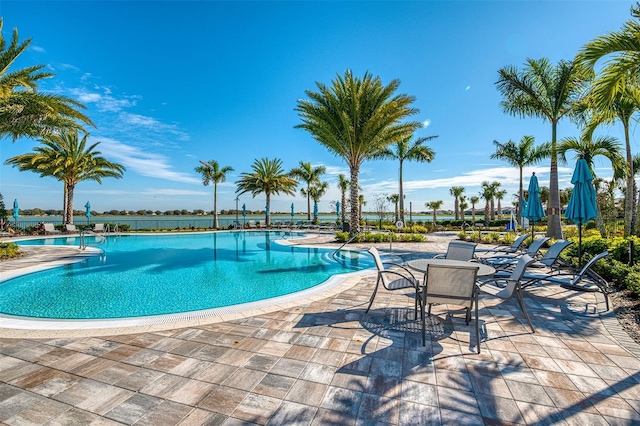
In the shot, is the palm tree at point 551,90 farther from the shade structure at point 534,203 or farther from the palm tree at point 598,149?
the shade structure at point 534,203

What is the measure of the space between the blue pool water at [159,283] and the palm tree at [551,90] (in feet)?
29.0

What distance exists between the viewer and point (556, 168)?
41.0 feet

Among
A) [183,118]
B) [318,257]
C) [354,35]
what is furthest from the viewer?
[183,118]

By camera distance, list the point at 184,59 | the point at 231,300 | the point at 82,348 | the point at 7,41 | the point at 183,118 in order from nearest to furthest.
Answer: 1. the point at 82,348
2. the point at 231,300
3. the point at 7,41
4. the point at 184,59
5. the point at 183,118

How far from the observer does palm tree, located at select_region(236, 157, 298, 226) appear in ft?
93.3

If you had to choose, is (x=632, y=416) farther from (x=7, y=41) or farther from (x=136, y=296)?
(x=7, y=41)

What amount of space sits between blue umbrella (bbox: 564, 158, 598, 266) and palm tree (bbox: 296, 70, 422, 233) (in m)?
8.87

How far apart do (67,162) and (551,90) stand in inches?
1164

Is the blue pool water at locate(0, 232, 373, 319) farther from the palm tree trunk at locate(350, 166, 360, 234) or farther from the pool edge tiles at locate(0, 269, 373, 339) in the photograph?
the palm tree trunk at locate(350, 166, 360, 234)

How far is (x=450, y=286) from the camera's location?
3.65 meters

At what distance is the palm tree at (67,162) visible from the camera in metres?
20.0

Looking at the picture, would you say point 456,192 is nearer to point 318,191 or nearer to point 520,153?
point 520,153

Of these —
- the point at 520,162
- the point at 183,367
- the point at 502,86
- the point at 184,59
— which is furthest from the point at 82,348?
the point at 520,162

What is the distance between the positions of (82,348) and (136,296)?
11.5 ft
